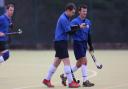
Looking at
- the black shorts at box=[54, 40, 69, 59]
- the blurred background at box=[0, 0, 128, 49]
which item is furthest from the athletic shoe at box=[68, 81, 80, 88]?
the blurred background at box=[0, 0, 128, 49]

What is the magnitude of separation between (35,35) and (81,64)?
14.7 meters

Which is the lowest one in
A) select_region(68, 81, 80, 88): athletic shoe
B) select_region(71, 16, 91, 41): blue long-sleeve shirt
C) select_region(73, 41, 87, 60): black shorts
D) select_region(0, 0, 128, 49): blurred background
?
select_region(0, 0, 128, 49): blurred background

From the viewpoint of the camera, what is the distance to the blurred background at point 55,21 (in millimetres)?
28031

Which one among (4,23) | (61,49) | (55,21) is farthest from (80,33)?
(55,21)

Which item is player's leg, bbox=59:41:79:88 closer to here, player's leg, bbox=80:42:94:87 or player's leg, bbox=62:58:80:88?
player's leg, bbox=62:58:80:88

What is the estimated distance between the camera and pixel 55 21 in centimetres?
2803

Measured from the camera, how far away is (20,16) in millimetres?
27750

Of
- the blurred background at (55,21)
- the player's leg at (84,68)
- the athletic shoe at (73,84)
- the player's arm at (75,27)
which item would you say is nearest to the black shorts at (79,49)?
the player's leg at (84,68)

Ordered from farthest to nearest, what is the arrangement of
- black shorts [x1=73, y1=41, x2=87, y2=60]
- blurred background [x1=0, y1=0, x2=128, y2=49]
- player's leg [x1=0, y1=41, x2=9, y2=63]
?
blurred background [x1=0, y1=0, x2=128, y2=49]
player's leg [x1=0, y1=41, x2=9, y2=63]
black shorts [x1=73, y1=41, x2=87, y2=60]

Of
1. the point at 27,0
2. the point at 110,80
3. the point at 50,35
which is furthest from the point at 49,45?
the point at 110,80

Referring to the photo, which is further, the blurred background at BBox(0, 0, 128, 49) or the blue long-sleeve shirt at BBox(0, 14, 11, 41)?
the blurred background at BBox(0, 0, 128, 49)

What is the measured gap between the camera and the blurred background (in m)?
28.0

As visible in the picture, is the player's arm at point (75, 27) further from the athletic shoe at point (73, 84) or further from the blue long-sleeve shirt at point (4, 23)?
the blue long-sleeve shirt at point (4, 23)

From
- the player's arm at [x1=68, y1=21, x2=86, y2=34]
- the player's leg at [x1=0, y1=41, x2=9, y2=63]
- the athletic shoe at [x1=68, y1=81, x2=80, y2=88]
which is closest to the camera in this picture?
the athletic shoe at [x1=68, y1=81, x2=80, y2=88]
